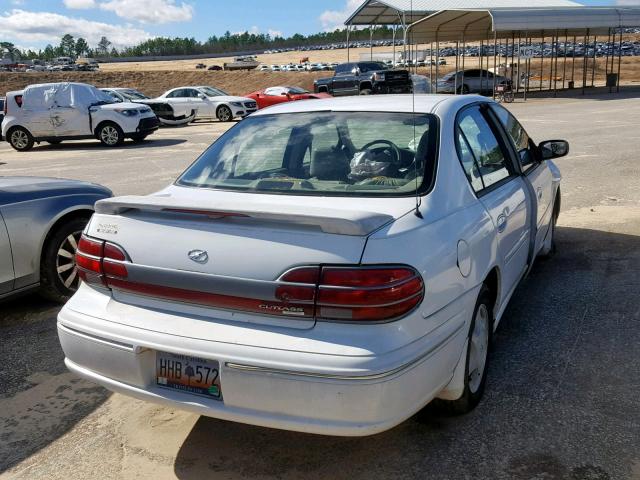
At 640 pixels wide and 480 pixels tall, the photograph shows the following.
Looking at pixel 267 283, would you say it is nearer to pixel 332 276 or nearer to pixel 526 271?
pixel 332 276

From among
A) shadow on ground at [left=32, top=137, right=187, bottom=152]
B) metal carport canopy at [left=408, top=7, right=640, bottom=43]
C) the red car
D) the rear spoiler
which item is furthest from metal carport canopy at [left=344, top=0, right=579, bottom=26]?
the rear spoiler

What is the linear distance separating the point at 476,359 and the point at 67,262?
343cm

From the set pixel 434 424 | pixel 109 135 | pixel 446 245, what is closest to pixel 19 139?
pixel 109 135

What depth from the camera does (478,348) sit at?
3.42 m

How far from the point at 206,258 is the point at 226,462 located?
102 cm

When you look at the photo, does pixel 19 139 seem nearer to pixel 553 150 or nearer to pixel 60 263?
pixel 60 263

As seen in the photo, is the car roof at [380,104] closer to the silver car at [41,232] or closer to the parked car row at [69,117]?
the silver car at [41,232]

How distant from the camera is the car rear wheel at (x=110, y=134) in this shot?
18.8 m

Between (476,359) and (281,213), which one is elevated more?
(281,213)

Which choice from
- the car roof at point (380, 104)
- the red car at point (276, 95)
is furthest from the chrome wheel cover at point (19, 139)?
the car roof at point (380, 104)

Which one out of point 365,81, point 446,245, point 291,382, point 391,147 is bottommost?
point 291,382

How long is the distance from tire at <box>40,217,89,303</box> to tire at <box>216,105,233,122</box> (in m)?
22.6

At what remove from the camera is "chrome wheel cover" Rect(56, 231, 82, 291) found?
5.18 meters

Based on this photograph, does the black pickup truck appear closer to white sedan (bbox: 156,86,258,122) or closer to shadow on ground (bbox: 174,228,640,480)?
white sedan (bbox: 156,86,258,122)
